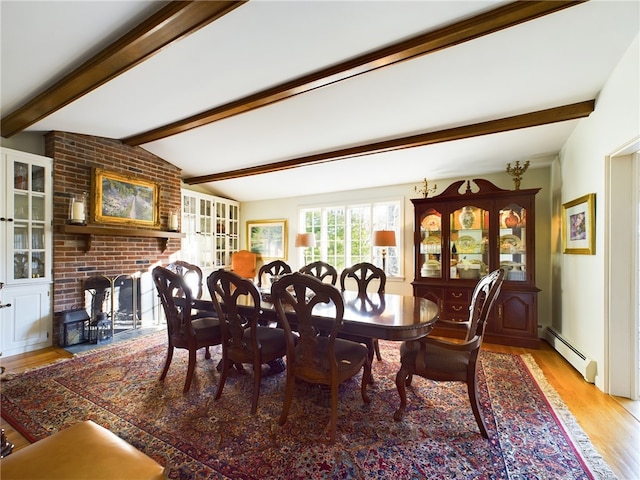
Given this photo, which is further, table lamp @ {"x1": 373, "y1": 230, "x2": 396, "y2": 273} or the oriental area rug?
table lamp @ {"x1": 373, "y1": 230, "x2": 396, "y2": 273}

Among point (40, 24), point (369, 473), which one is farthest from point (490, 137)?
point (40, 24)

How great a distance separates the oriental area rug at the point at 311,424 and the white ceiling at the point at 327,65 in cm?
258

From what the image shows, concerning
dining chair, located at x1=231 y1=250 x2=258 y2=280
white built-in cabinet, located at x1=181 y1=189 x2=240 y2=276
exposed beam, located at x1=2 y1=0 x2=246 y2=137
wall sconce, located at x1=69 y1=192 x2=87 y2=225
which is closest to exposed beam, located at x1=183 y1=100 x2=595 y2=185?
white built-in cabinet, located at x1=181 y1=189 x2=240 y2=276

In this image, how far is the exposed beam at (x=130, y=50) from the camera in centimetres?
169

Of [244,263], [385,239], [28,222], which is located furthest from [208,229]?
[385,239]

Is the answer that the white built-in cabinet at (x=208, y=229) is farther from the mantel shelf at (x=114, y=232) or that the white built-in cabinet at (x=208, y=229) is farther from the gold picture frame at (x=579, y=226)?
the gold picture frame at (x=579, y=226)

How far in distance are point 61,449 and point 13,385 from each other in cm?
212

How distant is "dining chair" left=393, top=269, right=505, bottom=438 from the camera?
1.81 meters

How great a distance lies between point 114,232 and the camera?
12.2ft

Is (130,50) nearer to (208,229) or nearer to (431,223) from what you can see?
(431,223)

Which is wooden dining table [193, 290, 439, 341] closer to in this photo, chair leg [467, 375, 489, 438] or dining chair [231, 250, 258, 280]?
chair leg [467, 375, 489, 438]

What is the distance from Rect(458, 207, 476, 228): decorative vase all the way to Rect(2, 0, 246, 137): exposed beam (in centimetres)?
346

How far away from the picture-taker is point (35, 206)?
3.27 metres

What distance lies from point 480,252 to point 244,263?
424cm
